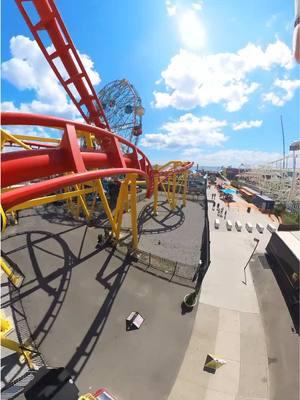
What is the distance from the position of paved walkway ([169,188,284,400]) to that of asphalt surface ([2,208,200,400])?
596 millimetres

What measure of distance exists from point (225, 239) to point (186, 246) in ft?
18.6

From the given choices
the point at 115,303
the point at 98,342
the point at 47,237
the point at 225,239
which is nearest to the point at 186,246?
the point at 225,239

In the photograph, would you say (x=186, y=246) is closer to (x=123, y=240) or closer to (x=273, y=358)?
(x=123, y=240)

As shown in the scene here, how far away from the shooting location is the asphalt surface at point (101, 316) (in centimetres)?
870

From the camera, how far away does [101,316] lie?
11.4 m

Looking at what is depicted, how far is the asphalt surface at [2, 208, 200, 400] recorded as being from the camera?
342 inches

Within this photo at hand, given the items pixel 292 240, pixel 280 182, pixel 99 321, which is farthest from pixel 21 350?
pixel 280 182

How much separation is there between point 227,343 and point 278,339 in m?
3.04

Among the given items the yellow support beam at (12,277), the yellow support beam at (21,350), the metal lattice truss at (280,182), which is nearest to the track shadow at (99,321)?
the yellow support beam at (21,350)

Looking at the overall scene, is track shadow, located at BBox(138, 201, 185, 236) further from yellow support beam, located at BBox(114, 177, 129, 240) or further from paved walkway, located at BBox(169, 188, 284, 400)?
paved walkway, located at BBox(169, 188, 284, 400)

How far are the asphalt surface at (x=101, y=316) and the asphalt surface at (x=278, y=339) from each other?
4.04 metres

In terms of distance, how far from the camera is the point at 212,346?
9.98 meters

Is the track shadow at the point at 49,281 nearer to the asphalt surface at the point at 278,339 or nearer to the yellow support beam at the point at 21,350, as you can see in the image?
the yellow support beam at the point at 21,350

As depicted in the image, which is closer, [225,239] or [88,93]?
[88,93]
